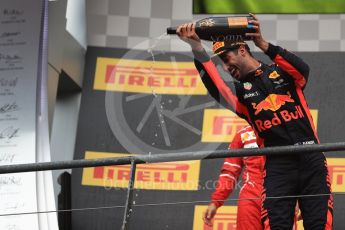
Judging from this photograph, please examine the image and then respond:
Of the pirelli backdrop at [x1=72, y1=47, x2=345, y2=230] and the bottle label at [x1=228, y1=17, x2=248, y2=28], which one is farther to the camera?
the pirelli backdrop at [x1=72, y1=47, x2=345, y2=230]

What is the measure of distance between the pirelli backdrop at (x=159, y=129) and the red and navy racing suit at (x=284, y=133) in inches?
60.3

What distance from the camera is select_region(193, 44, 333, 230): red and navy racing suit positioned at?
2.72m

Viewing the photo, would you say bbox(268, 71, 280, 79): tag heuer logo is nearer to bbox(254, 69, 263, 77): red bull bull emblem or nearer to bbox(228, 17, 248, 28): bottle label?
bbox(254, 69, 263, 77): red bull bull emblem

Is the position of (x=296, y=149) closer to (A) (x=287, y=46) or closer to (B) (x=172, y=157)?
(B) (x=172, y=157)

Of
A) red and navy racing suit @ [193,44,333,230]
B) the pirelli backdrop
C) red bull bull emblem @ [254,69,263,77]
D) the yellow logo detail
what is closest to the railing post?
red and navy racing suit @ [193,44,333,230]

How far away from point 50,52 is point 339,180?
5.70 feet

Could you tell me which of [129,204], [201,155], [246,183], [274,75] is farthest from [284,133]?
[246,183]

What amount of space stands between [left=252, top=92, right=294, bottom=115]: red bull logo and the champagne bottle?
0.82 feet

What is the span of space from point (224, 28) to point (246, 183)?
1107mm

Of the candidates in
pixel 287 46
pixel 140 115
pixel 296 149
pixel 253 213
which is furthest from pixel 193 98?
pixel 296 149

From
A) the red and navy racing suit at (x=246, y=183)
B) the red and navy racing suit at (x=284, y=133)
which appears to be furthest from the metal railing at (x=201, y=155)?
the red and navy racing suit at (x=246, y=183)

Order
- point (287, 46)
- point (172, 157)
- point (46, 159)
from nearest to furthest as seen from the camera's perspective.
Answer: point (172, 157) → point (46, 159) → point (287, 46)

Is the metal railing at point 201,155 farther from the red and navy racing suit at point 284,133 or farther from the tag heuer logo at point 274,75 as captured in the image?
the tag heuer logo at point 274,75

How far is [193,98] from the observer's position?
4.79 m
